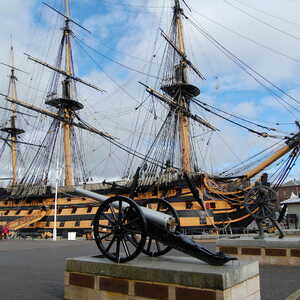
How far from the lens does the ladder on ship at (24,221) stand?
3522cm

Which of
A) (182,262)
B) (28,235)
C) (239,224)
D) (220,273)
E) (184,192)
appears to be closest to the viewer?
(220,273)

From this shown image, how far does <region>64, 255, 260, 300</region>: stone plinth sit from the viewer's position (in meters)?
4.62

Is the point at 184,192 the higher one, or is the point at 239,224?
the point at 184,192

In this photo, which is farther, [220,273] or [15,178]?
[15,178]

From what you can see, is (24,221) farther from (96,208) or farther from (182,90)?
(182,90)

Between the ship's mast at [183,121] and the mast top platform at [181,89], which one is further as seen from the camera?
the mast top platform at [181,89]

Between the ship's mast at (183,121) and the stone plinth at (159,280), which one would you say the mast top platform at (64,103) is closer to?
the ship's mast at (183,121)

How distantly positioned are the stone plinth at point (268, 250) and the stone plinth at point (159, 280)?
5346mm

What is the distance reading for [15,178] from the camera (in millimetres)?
54688

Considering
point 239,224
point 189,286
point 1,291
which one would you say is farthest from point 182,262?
point 239,224

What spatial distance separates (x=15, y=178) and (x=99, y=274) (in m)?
53.0

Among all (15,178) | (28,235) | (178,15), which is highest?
(178,15)

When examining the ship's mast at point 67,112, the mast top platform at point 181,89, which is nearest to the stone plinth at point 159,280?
the mast top platform at point 181,89

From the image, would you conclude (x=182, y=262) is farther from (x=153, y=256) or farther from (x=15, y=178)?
(x=15, y=178)
